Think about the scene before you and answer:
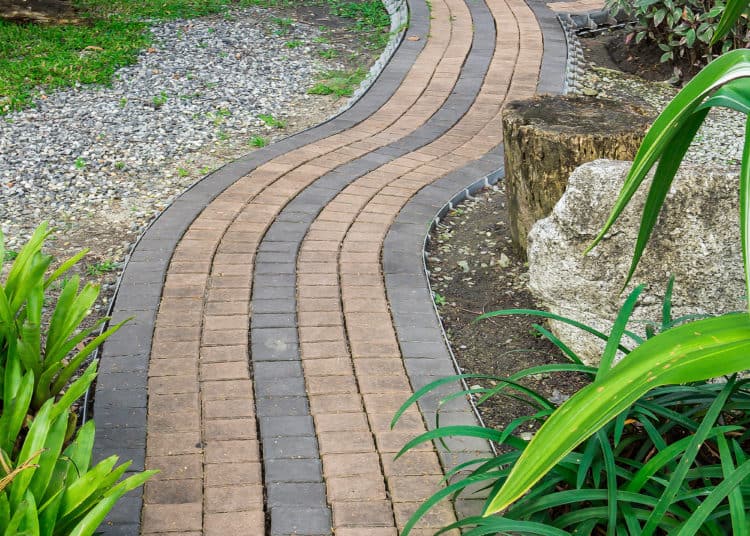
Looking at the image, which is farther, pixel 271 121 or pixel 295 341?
pixel 271 121

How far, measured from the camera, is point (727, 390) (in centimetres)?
215

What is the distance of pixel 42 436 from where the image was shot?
218cm

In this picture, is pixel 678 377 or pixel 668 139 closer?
pixel 678 377

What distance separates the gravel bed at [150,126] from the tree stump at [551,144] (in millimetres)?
2025

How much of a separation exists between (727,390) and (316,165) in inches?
137

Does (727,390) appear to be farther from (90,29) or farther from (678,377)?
(90,29)

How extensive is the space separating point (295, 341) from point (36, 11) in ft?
20.5

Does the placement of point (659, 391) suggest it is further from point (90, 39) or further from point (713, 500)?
point (90, 39)

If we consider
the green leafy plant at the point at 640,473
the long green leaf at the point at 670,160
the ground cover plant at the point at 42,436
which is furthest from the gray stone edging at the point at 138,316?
the long green leaf at the point at 670,160

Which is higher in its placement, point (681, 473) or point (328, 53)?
point (328, 53)

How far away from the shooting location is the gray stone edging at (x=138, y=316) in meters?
2.87

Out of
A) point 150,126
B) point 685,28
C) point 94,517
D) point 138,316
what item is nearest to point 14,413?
point 94,517

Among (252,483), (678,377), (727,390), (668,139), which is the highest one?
(668,139)

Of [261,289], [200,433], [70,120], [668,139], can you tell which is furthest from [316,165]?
[668,139]
